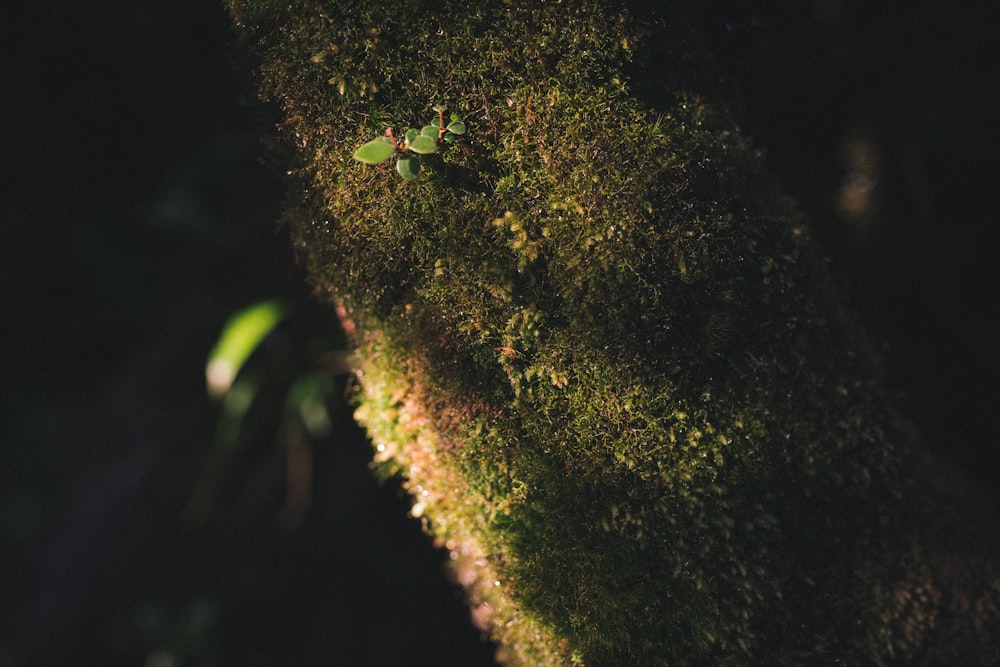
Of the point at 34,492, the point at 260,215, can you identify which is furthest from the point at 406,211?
the point at 34,492

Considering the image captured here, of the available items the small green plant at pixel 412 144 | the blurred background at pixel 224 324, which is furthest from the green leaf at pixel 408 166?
the blurred background at pixel 224 324

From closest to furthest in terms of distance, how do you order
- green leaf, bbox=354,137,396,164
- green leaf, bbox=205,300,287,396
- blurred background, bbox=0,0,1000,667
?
green leaf, bbox=354,137,396,164
green leaf, bbox=205,300,287,396
blurred background, bbox=0,0,1000,667

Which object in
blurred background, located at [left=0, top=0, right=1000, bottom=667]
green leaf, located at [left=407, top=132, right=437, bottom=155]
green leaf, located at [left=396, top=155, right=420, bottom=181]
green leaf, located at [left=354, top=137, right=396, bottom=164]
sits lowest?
blurred background, located at [left=0, top=0, right=1000, bottom=667]

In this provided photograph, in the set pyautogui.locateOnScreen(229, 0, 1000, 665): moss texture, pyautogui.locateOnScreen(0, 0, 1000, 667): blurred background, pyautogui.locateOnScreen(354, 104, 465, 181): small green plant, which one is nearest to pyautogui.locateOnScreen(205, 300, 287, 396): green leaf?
pyautogui.locateOnScreen(0, 0, 1000, 667): blurred background

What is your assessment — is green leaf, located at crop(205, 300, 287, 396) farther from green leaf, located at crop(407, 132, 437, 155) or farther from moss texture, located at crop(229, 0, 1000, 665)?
green leaf, located at crop(407, 132, 437, 155)

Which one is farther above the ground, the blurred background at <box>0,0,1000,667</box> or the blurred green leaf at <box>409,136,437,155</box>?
the blurred green leaf at <box>409,136,437,155</box>

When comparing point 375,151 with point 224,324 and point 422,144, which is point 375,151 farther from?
point 224,324

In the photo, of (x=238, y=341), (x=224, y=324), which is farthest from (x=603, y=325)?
(x=224, y=324)
